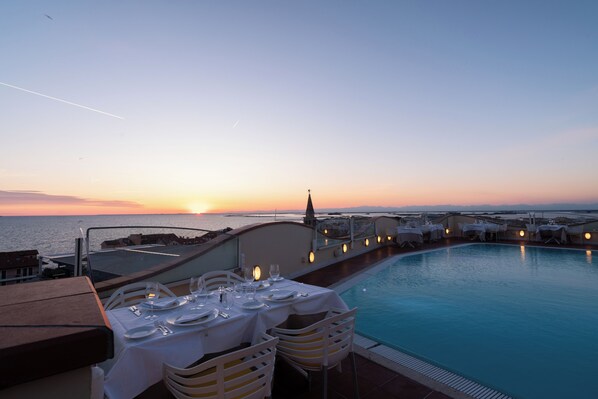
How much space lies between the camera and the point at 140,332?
2230mm

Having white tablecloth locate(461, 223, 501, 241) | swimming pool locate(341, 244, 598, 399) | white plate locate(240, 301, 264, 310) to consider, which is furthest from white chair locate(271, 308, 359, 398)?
white tablecloth locate(461, 223, 501, 241)

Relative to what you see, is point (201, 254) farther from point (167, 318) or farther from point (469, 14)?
point (469, 14)

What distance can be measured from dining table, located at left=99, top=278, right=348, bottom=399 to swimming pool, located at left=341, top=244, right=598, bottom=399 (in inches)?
71.1

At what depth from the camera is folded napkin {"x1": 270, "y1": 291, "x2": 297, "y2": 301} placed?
10.1 feet

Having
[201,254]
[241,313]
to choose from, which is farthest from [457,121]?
[241,313]

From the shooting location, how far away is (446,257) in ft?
35.4

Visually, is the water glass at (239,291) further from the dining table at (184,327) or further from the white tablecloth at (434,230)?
the white tablecloth at (434,230)

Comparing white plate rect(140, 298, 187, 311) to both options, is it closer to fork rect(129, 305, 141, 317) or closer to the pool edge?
fork rect(129, 305, 141, 317)

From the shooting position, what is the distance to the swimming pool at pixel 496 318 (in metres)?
3.57

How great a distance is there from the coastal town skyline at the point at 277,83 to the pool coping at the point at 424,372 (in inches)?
276

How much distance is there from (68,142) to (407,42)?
9893 mm

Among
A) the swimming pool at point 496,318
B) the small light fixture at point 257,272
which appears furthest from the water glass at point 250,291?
the small light fixture at point 257,272

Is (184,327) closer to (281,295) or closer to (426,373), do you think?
(281,295)

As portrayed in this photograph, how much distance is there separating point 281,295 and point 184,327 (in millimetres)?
1064
